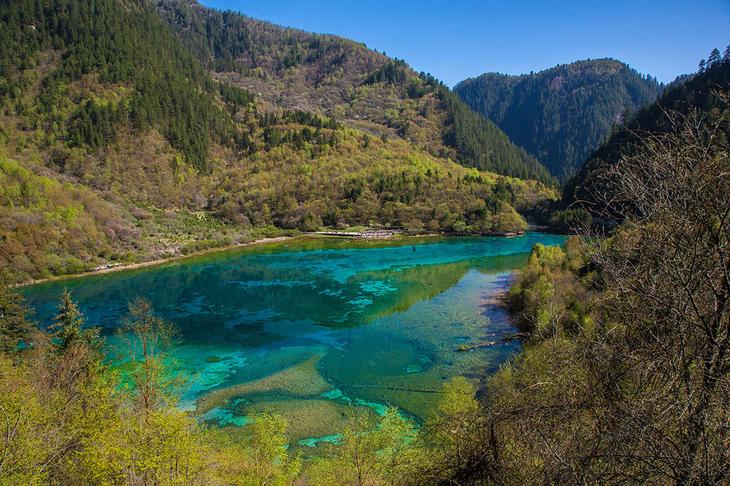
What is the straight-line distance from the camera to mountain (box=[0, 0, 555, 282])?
9575 cm

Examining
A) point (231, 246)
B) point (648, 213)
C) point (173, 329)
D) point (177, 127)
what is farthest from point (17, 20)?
point (648, 213)

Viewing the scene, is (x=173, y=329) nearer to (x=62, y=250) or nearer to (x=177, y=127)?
(x=62, y=250)

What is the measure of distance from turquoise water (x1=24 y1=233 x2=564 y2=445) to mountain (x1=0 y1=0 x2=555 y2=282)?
2124 cm

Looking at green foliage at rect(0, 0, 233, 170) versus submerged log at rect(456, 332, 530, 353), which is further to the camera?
green foliage at rect(0, 0, 233, 170)

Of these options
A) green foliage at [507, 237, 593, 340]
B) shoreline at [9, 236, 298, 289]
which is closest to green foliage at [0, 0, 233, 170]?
shoreline at [9, 236, 298, 289]

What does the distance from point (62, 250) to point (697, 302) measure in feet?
259

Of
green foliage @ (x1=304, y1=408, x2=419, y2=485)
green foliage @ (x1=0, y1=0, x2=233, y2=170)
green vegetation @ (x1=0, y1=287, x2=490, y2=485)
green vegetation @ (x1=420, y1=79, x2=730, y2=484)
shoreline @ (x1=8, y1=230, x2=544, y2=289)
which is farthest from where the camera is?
green foliage @ (x1=0, y1=0, x2=233, y2=170)

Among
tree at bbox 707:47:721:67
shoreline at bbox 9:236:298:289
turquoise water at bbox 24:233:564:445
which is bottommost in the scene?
turquoise water at bbox 24:233:564:445

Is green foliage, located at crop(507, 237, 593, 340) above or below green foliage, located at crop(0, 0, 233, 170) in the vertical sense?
below

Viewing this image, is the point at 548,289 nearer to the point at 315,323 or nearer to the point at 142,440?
the point at 315,323

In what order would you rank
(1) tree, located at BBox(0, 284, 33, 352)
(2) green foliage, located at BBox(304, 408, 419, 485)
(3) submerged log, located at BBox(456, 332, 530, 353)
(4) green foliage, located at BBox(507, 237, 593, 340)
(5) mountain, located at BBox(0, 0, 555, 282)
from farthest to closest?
(5) mountain, located at BBox(0, 0, 555, 282) → (3) submerged log, located at BBox(456, 332, 530, 353) → (4) green foliage, located at BBox(507, 237, 593, 340) → (1) tree, located at BBox(0, 284, 33, 352) → (2) green foliage, located at BBox(304, 408, 419, 485)

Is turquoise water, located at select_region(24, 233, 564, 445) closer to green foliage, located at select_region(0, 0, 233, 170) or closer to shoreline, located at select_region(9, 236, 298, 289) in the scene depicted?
shoreline, located at select_region(9, 236, 298, 289)

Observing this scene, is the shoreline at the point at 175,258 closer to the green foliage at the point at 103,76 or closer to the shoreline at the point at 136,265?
the shoreline at the point at 136,265

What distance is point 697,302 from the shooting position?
466 centimetres
